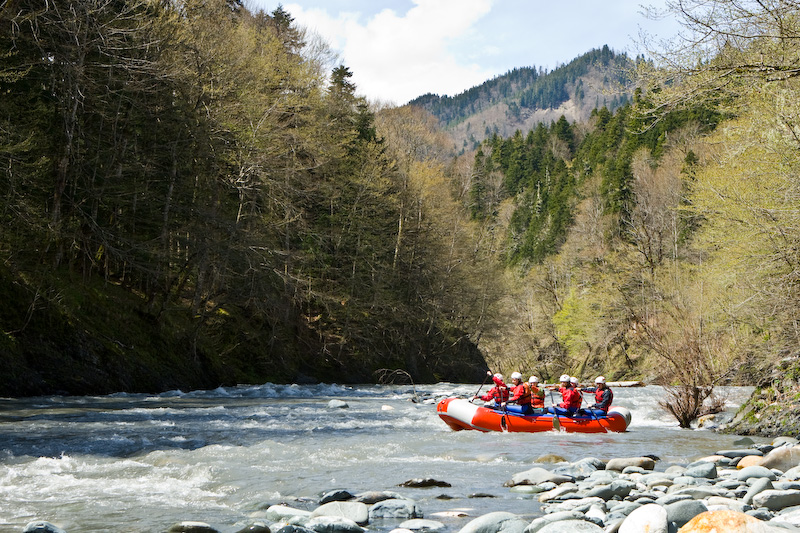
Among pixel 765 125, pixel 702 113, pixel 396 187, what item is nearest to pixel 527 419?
pixel 765 125

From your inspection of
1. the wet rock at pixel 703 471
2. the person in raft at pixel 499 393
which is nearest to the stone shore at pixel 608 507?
the wet rock at pixel 703 471

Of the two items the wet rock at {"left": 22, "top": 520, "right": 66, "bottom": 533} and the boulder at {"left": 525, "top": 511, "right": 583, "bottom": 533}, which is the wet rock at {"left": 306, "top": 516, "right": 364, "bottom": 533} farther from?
the wet rock at {"left": 22, "top": 520, "right": 66, "bottom": 533}

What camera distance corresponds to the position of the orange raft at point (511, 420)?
1409 cm

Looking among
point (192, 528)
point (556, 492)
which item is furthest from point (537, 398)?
point (192, 528)

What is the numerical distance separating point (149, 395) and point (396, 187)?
20760 mm

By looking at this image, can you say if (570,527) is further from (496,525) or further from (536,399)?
(536,399)

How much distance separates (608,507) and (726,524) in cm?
218

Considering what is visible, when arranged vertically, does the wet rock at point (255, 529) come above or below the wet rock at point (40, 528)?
below

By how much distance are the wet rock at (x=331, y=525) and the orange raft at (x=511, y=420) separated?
8.33 meters

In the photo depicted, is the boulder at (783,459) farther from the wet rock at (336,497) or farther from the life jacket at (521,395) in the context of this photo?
the life jacket at (521,395)

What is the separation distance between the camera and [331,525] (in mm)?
5840

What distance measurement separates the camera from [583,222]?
2000 inches

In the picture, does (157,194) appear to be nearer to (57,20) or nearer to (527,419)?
(57,20)

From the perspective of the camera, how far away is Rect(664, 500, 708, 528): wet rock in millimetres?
5406
